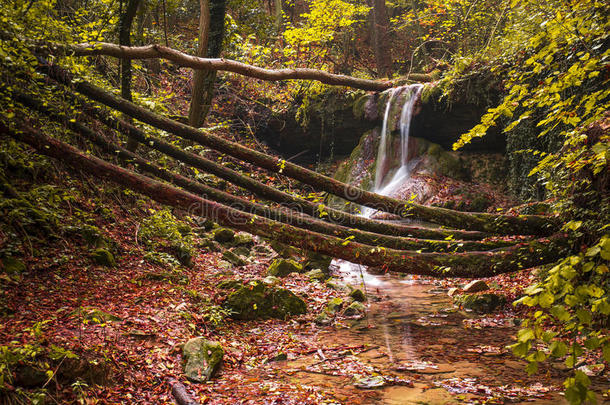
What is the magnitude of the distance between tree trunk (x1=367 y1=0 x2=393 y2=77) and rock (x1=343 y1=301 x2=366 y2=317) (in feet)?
46.4

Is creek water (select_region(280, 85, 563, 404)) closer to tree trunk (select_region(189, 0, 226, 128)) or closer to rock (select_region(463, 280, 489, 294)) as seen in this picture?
rock (select_region(463, 280, 489, 294))

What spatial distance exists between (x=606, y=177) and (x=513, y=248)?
4.49 ft

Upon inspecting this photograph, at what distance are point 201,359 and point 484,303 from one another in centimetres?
507

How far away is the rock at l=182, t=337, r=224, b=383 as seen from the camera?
3625 mm

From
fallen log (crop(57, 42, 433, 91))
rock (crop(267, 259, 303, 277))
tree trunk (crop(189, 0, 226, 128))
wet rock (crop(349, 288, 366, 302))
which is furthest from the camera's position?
tree trunk (crop(189, 0, 226, 128))

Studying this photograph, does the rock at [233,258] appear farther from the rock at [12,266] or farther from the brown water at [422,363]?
the rock at [12,266]

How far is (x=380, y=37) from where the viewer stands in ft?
58.0

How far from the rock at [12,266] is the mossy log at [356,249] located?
53.9 inches

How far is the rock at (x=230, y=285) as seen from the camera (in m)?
5.99

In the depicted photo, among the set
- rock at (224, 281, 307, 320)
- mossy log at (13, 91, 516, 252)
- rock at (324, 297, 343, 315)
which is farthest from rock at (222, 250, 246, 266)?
mossy log at (13, 91, 516, 252)

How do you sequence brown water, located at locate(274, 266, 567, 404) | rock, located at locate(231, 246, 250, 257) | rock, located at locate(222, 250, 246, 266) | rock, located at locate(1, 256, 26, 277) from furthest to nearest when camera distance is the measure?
1. rock, located at locate(231, 246, 250, 257)
2. rock, located at locate(222, 250, 246, 266)
3. rock, located at locate(1, 256, 26, 277)
4. brown water, located at locate(274, 266, 567, 404)

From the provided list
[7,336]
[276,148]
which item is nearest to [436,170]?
[276,148]

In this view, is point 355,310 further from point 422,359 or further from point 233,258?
point 233,258

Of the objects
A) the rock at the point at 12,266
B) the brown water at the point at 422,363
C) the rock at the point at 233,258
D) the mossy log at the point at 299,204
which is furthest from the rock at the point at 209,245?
the rock at the point at 12,266
